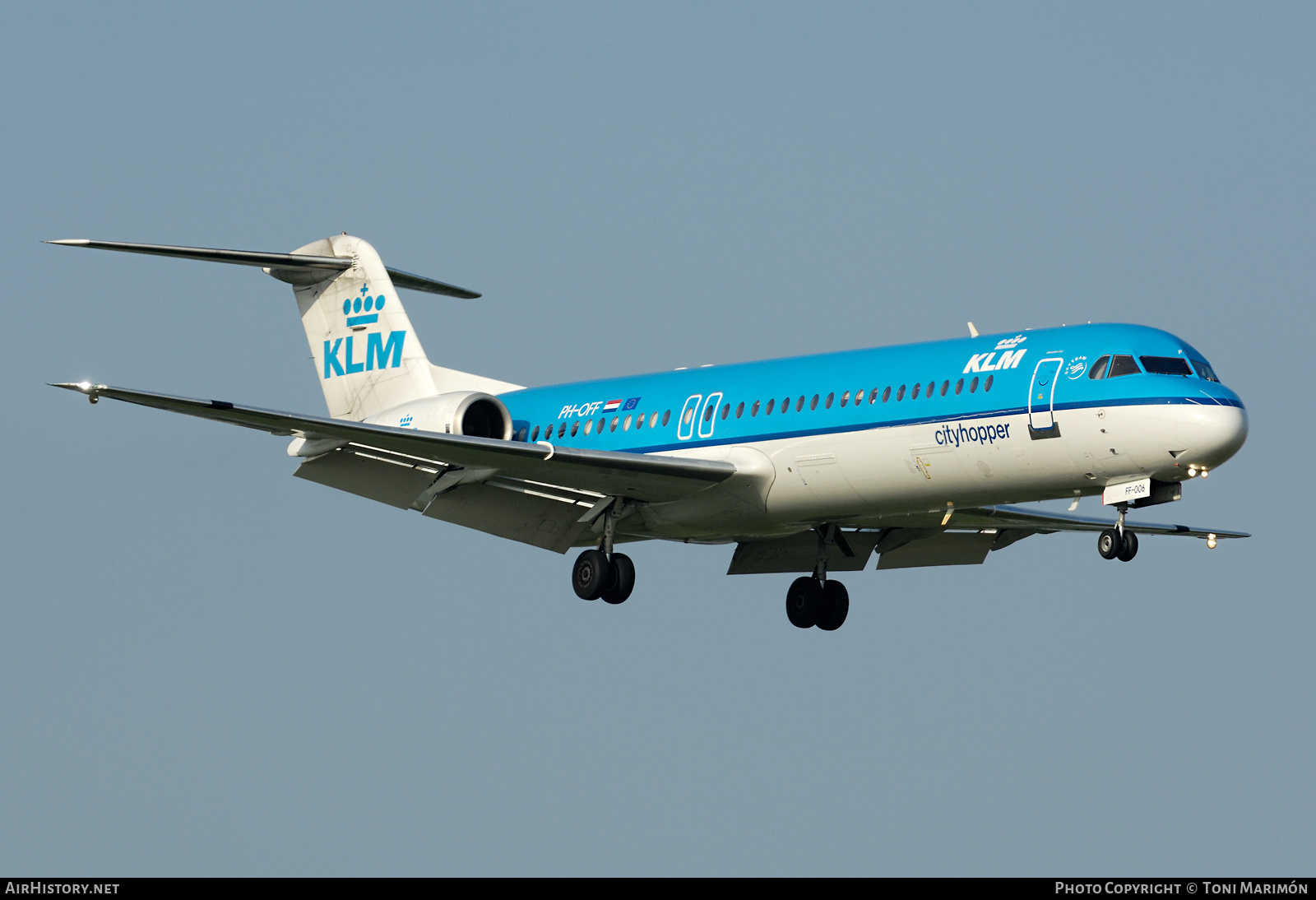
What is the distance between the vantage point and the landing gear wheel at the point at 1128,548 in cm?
2584

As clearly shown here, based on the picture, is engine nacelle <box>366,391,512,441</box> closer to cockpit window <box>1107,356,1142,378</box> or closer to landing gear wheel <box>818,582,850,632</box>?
landing gear wheel <box>818,582,850,632</box>

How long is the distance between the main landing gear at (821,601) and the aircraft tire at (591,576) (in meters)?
4.27

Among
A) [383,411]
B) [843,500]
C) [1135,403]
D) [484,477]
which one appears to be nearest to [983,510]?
[843,500]

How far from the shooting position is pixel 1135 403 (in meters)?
25.4

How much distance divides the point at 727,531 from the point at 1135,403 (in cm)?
738

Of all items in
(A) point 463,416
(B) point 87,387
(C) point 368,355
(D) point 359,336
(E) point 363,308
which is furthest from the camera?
(E) point 363,308

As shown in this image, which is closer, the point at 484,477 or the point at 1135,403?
the point at 1135,403

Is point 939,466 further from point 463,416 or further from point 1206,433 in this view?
point 463,416

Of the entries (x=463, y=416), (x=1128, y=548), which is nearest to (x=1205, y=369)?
(x=1128, y=548)

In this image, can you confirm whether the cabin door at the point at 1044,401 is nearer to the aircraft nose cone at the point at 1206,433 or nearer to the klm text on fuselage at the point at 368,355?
the aircraft nose cone at the point at 1206,433

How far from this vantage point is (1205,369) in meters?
26.2

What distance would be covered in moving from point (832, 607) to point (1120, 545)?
742 cm

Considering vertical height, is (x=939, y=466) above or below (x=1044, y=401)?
below
